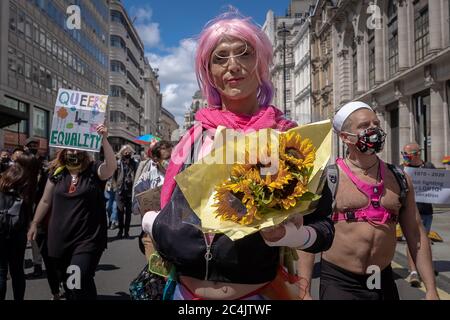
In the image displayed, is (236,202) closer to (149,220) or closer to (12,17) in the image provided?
(149,220)

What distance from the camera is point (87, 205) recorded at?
14.5 feet

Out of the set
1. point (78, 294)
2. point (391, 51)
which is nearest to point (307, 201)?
point (78, 294)

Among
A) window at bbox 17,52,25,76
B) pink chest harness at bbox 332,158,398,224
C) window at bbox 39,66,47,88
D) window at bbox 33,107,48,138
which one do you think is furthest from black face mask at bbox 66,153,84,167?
window at bbox 39,66,47,88

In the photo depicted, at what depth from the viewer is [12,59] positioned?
1020 inches

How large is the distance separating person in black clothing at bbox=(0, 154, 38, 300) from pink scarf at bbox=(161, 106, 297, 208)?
3.69m

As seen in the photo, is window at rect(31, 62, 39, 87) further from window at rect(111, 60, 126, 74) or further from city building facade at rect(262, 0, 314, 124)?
window at rect(111, 60, 126, 74)

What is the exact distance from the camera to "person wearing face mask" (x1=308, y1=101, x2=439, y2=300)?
2740 mm

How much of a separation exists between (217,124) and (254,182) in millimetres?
483

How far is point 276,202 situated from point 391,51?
90.3 ft

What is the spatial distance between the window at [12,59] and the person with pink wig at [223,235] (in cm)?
2740

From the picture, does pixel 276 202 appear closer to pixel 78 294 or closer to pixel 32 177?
pixel 78 294

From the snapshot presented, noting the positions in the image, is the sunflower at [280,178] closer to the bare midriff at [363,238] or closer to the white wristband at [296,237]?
the white wristband at [296,237]

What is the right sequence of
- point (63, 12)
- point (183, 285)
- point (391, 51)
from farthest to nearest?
point (63, 12) → point (391, 51) → point (183, 285)

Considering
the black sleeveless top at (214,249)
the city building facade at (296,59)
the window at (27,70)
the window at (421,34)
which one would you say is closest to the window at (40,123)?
the window at (27,70)
